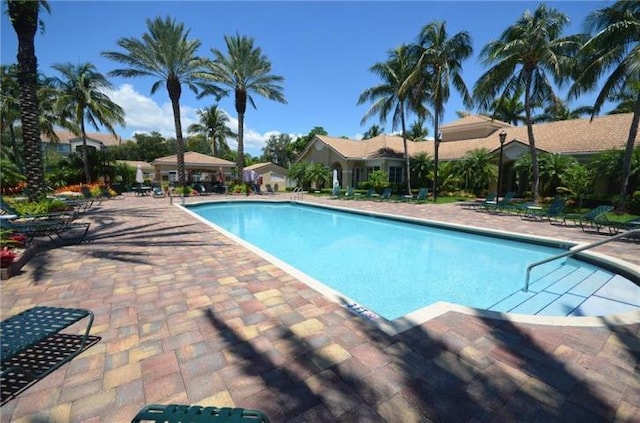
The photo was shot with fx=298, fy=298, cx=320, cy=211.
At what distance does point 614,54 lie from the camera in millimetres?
13125

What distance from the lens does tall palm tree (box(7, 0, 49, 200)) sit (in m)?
10.0

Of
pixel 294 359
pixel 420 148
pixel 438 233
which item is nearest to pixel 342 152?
pixel 420 148

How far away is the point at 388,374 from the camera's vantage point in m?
2.88

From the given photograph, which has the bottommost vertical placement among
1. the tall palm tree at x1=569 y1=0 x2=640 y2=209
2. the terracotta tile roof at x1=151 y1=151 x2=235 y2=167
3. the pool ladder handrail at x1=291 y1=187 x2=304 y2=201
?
the pool ladder handrail at x1=291 y1=187 x2=304 y2=201

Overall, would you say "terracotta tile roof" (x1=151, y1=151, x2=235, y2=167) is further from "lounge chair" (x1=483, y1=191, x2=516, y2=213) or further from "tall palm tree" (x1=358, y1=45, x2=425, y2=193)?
"lounge chair" (x1=483, y1=191, x2=516, y2=213)

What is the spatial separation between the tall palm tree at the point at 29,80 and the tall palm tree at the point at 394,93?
1931 cm

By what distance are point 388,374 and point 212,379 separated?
1.68 meters

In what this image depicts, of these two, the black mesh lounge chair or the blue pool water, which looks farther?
the blue pool water

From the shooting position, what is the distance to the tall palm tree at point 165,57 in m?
21.8

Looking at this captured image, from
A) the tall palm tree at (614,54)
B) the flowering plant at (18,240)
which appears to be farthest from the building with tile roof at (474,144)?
the flowering plant at (18,240)

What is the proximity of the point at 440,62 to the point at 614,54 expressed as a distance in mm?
9405

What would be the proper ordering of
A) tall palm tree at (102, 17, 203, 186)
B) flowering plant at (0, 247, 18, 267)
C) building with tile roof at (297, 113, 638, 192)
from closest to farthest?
flowering plant at (0, 247, 18, 267)
building with tile roof at (297, 113, 638, 192)
tall palm tree at (102, 17, 203, 186)

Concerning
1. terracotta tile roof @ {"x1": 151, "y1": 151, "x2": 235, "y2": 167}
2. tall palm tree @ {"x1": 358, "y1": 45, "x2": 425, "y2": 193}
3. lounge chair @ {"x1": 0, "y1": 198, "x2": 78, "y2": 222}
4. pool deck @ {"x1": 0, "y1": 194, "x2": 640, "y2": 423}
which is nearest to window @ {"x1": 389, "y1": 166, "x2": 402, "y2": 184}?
tall palm tree @ {"x1": 358, "y1": 45, "x2": 425, "y2": 193}

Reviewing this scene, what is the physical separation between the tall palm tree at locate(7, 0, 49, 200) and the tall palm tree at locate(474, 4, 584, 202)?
2066cm
